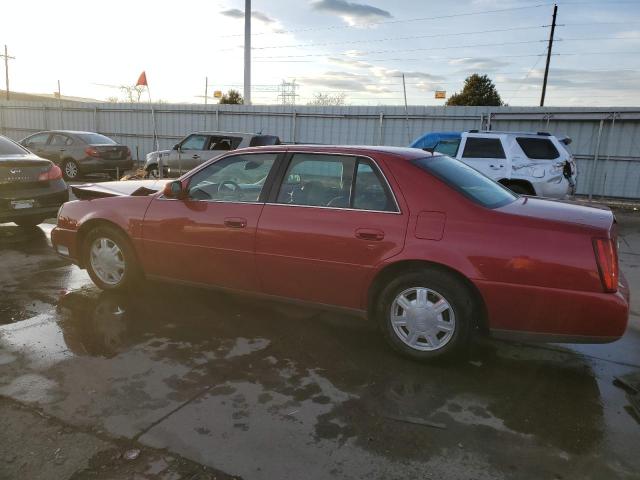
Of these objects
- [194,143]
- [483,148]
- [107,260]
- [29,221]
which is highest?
[483,148]

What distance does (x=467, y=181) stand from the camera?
4004 mm

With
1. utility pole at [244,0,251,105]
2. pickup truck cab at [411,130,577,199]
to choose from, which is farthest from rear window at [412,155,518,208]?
utility pole at [244,0,251,105]

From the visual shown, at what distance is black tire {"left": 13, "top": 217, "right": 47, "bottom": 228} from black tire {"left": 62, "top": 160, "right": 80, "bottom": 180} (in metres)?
7.36

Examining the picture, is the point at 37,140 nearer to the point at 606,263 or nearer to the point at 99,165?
the point at 99,165

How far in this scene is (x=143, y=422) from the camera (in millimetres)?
2916

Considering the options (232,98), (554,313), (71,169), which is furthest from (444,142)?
(232,98)

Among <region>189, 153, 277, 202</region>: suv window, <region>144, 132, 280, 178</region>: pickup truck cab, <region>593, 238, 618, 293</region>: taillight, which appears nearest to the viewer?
<region>593, 238, 618, 293</region>: taillight

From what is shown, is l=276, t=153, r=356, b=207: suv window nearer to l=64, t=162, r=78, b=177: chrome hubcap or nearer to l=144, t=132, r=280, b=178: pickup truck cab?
l=144, t=132, r=280, b=178: pickup truck cab

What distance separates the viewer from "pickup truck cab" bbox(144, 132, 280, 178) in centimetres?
1298

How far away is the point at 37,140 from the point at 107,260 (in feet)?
43.3

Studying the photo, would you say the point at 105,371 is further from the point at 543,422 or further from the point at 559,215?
the point at 559,215

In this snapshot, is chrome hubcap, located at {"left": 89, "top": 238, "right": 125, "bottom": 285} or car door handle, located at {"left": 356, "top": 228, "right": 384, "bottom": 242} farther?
chrome hubcap, located at {"left": 89, "top": 238, "right": 125, "bottom": 285}

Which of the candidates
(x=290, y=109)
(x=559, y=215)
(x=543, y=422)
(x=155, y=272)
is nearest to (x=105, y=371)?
(x=155, y=272)

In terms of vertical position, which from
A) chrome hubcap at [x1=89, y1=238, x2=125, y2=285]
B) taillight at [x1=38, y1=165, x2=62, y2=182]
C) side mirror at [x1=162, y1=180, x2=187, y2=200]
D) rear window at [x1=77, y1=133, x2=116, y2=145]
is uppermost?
rear window at [x1=77, y1=133, x2=116, y2=145]
